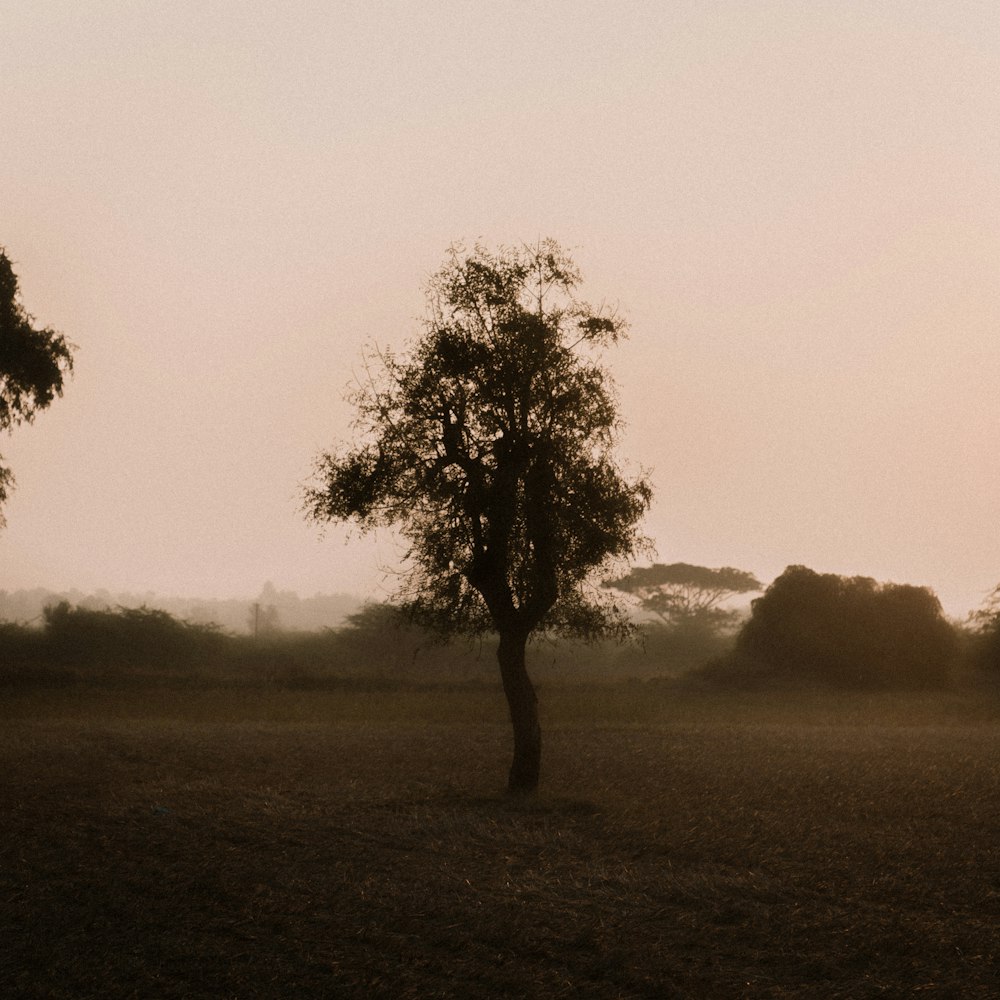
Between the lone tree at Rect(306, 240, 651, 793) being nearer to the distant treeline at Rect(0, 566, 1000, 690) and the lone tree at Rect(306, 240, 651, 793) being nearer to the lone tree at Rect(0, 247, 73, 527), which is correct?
the lone tree at Rect(0, 247, 73, 527)

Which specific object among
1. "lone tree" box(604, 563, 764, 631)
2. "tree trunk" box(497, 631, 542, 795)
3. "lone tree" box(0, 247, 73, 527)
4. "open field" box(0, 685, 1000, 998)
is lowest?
"open field" box(0, 685, 1000, 998)

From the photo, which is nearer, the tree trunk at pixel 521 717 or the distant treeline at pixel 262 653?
the tree trunk at pixel 521 717

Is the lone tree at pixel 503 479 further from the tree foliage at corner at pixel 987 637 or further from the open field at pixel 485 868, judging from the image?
the tree foliage at corner at pixel 987 637

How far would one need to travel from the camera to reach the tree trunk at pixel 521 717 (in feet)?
68.7

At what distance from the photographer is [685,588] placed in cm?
8294

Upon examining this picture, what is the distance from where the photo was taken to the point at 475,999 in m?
9.60

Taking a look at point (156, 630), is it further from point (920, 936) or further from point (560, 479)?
point (920, 936)

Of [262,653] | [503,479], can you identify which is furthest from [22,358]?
[262,653]

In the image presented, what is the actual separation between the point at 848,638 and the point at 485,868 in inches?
1679

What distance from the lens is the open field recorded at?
10.3 meters

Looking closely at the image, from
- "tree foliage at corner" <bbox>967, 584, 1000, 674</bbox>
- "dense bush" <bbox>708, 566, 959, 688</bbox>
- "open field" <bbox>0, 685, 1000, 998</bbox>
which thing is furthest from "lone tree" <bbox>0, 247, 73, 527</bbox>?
"tree foliage at corner" <bbox>967, 584, 1000, 674</bbox>

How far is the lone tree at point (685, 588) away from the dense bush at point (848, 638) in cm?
2721

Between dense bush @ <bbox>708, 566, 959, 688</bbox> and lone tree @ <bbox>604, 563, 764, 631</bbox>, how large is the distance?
27.2 metres

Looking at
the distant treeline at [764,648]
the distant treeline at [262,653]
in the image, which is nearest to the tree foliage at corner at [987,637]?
the distant treeline at [764,648]
